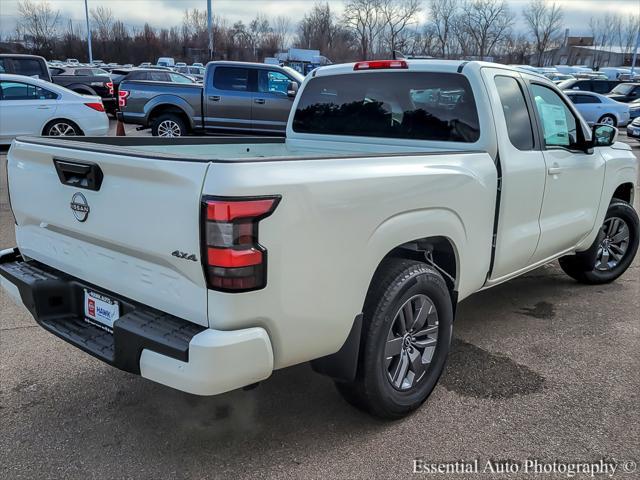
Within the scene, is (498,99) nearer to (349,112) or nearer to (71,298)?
(349,112)

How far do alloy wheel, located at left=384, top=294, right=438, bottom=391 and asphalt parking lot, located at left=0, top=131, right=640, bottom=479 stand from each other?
10.0 inches

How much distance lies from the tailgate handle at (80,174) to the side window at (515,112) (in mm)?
2504

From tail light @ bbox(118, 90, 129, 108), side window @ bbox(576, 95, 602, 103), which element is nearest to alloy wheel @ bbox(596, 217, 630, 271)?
tail light @ bbox(118, 90, 129, 108)

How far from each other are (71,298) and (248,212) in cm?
126

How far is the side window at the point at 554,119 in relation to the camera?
4.16 metres

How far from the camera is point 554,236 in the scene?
4.22m

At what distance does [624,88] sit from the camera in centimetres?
2358

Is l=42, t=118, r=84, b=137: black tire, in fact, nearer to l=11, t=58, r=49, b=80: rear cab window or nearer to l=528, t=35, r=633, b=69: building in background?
l=11, t=58, r=49, b=80: rear cab window

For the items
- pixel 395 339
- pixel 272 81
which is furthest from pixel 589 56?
pixel 395 339

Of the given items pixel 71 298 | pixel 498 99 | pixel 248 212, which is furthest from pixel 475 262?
pixel 71 298

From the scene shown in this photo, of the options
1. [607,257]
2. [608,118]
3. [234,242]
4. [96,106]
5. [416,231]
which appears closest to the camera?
[234,242]

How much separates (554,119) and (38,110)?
10531 millimetres

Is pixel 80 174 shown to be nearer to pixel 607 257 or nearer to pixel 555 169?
pixel 555 169

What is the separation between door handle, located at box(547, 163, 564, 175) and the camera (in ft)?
13.0
